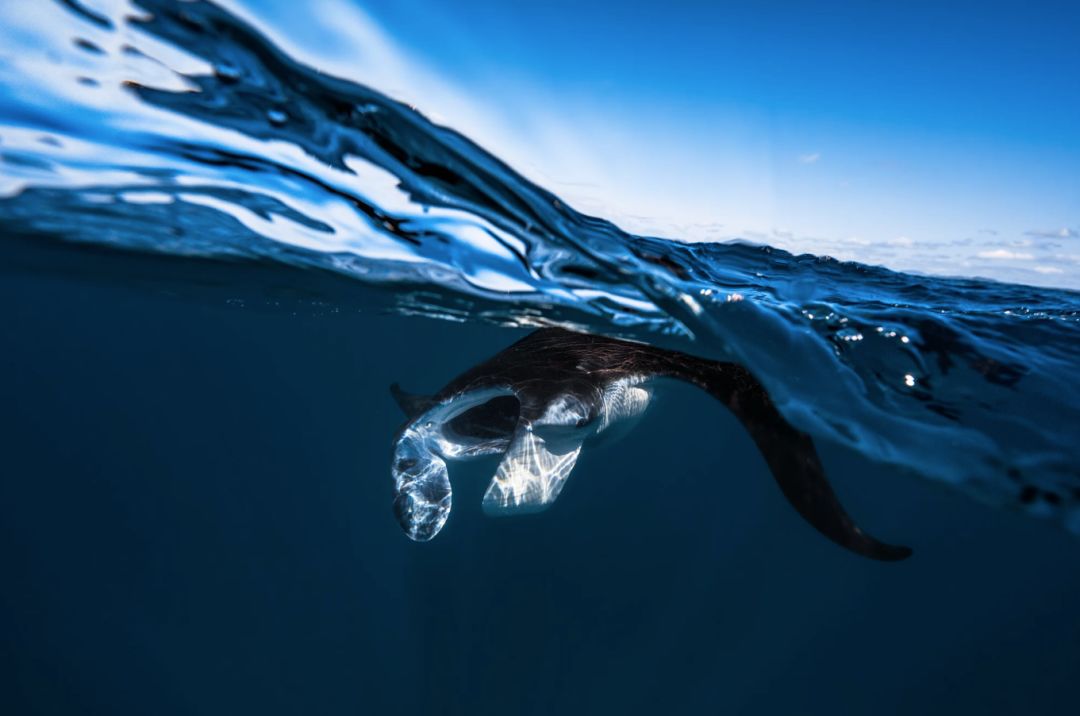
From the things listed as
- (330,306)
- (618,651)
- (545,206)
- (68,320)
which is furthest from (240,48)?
(68,320)

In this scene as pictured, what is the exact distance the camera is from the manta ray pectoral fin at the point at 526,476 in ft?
14.1

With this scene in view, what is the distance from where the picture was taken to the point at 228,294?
10.6 metres

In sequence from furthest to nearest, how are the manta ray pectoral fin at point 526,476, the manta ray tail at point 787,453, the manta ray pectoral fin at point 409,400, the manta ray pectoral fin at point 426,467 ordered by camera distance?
the manta ray pectoral fin at point 409,400 → the manta ray pectoral fin at point 426,467 → the manta ray pectoral fin at point 526,476 → the manta ray tail at point 787,453

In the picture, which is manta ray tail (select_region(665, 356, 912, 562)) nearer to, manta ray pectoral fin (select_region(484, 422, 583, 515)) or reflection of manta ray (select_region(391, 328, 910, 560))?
reflection of manta ray (select_region(391, 328, 910, 560))

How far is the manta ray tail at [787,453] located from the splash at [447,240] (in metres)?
0.35

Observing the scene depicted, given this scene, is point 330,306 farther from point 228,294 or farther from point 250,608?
point 250,608

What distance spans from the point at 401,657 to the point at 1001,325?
8807 millimetres

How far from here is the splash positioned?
9.55 feet

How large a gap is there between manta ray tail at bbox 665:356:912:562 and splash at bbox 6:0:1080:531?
0.35m

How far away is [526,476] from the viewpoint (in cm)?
438

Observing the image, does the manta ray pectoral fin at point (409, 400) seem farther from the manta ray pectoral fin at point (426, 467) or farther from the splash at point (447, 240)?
the splash at point (447, 240)

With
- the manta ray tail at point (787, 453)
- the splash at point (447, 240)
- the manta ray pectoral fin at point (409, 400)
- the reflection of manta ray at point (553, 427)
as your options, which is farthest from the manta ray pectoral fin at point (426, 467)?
the manta ray tail at point (787, 453)

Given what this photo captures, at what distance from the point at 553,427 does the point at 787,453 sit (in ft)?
6.54

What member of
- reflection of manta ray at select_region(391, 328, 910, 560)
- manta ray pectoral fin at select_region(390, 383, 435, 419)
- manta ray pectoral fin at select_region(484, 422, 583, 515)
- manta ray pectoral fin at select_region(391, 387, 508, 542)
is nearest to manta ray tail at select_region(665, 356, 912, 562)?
reflection of manta ray at select_region(391, 328, 910, 560)
